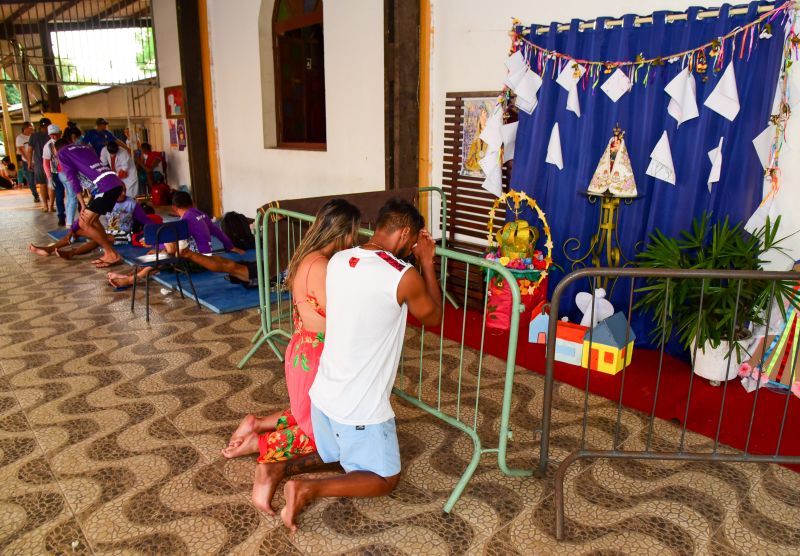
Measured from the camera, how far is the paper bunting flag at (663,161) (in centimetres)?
391

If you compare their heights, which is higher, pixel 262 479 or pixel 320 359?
pixel 320 359

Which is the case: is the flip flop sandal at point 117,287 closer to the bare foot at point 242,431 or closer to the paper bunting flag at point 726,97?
the bare foot at point 242,431

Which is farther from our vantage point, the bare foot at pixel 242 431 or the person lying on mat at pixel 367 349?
the bare foot at pixel 242 431

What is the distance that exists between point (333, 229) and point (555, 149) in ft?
7.90

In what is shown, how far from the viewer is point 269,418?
3055 mm

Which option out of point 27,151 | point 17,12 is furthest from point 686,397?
point 17,12

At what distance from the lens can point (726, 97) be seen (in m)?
3.62

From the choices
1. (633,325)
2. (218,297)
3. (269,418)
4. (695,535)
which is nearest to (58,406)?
(269,418)

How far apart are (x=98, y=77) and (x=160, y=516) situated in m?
11.4

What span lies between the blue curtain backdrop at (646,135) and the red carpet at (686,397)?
495 millimetres

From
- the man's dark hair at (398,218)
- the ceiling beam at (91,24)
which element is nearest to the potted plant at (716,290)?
the man's dark hair at (398,218)

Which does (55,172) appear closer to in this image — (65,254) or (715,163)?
(65,254)

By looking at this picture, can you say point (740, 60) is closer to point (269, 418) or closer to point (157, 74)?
point (269, 418)

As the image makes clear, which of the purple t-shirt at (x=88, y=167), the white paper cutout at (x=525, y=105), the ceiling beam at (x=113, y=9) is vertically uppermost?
the ceiling beam at (x=113, y=9)
